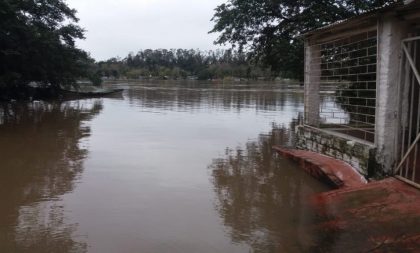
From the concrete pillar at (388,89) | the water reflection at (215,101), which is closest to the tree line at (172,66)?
the water reflection at (215,101)

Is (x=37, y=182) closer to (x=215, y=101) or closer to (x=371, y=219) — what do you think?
(x=371, y=219)

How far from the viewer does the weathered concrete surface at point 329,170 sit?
278 inches

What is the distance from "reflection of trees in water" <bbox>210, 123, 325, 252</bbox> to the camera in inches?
214

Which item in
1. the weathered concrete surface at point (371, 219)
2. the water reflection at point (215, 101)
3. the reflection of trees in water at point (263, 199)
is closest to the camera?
the weathered concrete surface at point (371, 219)

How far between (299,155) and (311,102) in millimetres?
1408

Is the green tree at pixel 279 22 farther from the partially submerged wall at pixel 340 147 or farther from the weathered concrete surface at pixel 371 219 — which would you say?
the weathered concrete surface at pixel 371 219

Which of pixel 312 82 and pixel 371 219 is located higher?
pixel 312 82

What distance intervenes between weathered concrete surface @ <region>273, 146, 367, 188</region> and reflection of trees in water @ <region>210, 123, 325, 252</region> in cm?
19

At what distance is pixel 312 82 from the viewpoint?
10.5 metres

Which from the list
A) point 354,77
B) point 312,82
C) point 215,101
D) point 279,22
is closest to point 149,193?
point 312,82

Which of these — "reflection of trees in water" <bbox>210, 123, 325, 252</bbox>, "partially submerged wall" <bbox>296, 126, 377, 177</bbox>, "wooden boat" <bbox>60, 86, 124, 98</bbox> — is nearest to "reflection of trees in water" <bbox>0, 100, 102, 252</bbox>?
"reflection of trees in water" <bbox>210, 123, 325, 252</bbox>

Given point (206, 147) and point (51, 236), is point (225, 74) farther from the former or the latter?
point (51, 236)

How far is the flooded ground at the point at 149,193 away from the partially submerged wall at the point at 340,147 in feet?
2.15

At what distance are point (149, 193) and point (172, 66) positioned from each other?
115914mm
